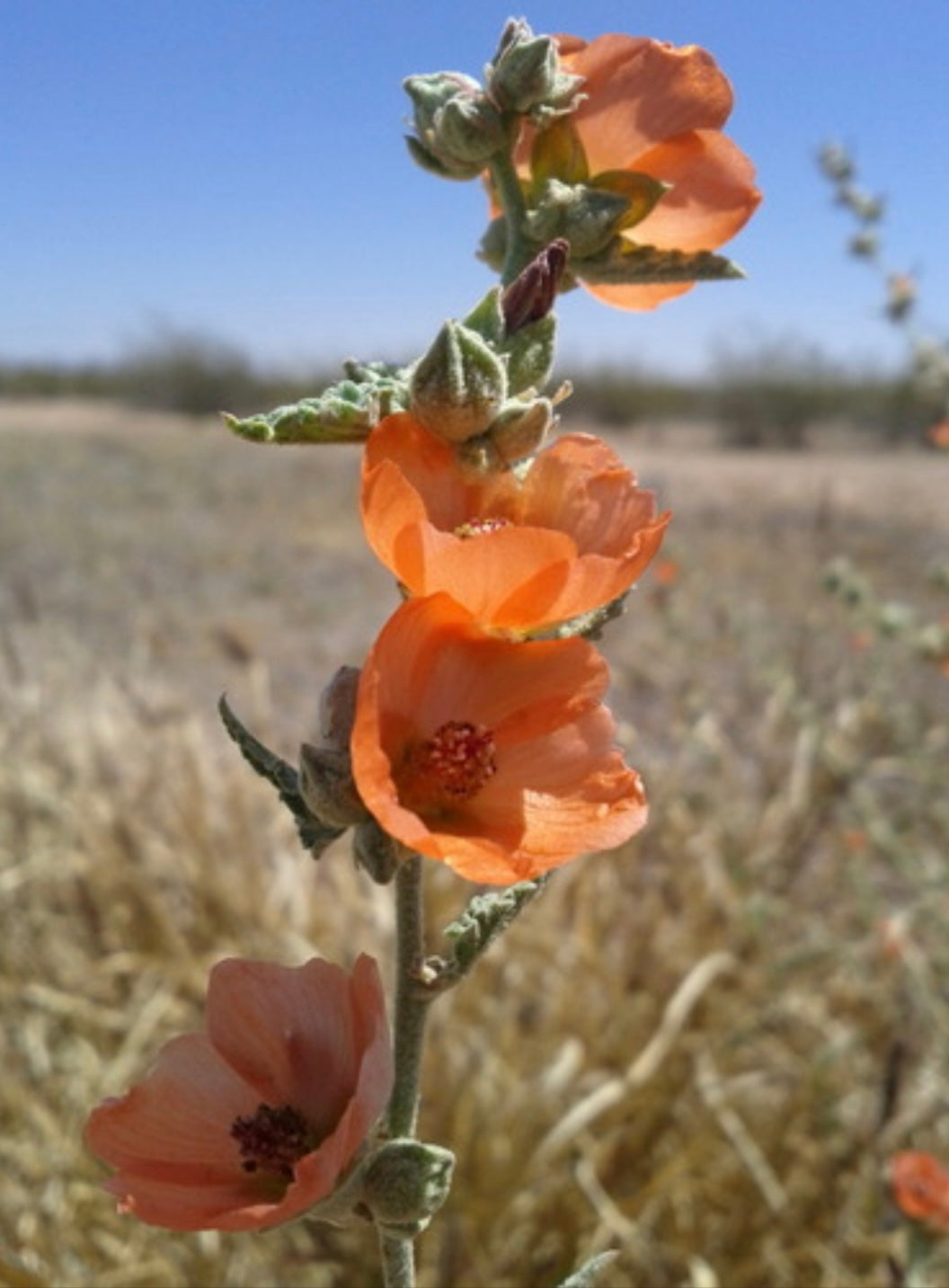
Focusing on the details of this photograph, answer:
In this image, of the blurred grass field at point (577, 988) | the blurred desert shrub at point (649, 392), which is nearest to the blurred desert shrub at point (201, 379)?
the blurred desert shrub at point (649, 392)

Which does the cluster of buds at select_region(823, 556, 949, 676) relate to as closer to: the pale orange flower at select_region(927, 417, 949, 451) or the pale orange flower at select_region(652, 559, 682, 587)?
the pale orange flower at select_region(927, 417, 949, 451)

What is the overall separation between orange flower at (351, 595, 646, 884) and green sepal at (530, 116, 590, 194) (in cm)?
29

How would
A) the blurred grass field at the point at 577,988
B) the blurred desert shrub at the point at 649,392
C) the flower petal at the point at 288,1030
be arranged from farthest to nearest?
the blurred desert shrub at the point at 649,392 < the blurred grass field at the point at 577,988 < the flower petal at the point at 288,1030

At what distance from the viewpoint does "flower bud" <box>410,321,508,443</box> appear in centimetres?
59

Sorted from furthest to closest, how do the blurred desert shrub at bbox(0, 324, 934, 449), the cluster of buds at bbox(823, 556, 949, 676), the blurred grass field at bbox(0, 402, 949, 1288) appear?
the blurred desert shrub at bbox(0, 324, 934, 449), the cluster of buds at bbox(823, 556, 949, 676), the blurred grass field at bbox(0, 402, 949, 1288)

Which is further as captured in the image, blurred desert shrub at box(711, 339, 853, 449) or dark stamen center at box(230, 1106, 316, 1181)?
blurred desert shrub at box(711, 339, 853, 449)

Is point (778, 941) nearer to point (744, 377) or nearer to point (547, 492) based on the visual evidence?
point (547, 492)

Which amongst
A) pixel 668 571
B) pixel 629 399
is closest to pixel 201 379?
pixel 629 399

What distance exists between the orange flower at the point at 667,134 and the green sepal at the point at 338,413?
165mm

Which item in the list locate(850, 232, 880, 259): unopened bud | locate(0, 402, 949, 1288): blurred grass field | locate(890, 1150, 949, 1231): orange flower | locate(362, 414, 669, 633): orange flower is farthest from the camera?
→ locate(850, 232, 880, 259): unopened bud

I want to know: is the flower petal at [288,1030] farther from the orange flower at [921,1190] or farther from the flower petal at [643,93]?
the orange flower at [921,1190]

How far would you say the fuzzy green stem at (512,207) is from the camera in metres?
0.73

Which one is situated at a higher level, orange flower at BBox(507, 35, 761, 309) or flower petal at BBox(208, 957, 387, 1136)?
orange flower at BBox(507, 35, 761, 309)

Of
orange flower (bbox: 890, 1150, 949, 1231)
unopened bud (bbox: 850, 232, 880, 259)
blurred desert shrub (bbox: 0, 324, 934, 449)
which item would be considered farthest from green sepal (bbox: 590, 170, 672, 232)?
blurred desert shrub (bbox: 0, 324, 934, 449)
